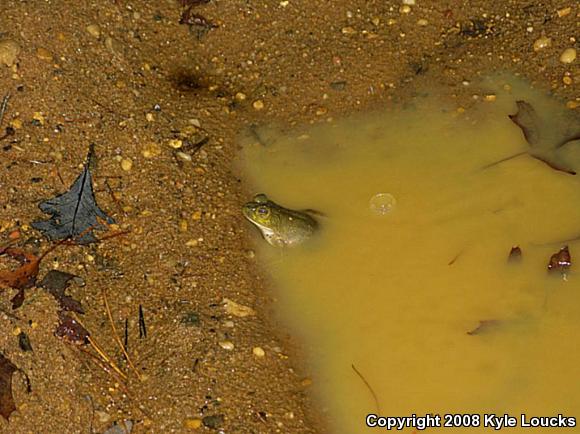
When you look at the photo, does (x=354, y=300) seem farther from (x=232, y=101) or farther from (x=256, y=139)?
(x=232, y=101)

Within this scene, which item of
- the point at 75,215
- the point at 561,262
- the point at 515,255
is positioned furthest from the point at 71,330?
the point at 561,262

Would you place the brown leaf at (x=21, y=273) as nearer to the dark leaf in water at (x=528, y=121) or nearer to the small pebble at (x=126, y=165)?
the small pebble at (x=126, y=165)

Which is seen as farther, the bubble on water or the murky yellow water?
the bubble on water

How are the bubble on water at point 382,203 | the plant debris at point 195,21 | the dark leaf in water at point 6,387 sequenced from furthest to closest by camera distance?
the plant debris at point 195,21
the bubble on water at point 382,203
the dark leaf in water at point 6,387

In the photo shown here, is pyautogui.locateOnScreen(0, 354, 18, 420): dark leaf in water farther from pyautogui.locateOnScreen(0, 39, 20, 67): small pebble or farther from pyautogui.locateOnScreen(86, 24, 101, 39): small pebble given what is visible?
pyautogui.locateOnScreen(86, 24, 101, 39): small pebble

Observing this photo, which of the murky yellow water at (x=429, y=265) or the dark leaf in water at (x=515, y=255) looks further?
the dark leaf in water at (x=515, y=255)

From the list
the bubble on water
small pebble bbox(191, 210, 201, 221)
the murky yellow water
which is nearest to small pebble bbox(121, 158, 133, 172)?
small pebble bbox(191, 210, 201, 221)

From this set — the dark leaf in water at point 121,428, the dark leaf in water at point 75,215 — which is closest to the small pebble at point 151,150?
the dark leaf in water at point 75,215
